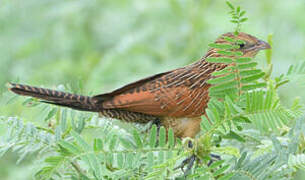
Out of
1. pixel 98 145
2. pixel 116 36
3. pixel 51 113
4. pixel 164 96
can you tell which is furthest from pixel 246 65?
pixel 116 36

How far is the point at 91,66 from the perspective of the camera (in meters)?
5.64

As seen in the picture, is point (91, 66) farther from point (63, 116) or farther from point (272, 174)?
point (272, 174)

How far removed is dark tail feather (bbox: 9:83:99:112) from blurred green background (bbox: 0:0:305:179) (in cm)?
186

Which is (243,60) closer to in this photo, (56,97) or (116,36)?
(56,97)

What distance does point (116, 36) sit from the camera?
6.72 m

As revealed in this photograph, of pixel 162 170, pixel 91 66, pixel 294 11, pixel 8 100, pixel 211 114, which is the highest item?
pixel 294 11

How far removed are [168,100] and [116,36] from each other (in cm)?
391

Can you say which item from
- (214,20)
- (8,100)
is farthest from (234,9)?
(214,20)

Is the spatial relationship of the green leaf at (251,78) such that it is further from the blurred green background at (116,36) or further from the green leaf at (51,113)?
the blurred green background at (116,36)

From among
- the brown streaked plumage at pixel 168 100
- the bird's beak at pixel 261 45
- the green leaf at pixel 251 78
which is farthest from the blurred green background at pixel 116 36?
the green leaf at pixel 251 78

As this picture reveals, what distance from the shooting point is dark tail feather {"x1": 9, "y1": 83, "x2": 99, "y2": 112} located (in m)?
2.41

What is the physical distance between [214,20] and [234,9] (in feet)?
11.7

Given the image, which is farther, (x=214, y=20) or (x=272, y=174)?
(x=214, y=20)

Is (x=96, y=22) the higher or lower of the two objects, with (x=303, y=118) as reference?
higher
